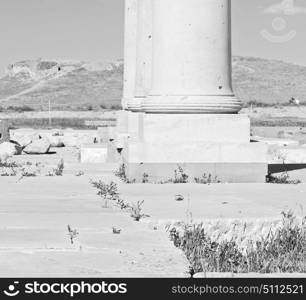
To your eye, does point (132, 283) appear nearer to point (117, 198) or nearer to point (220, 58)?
point (117, 198)

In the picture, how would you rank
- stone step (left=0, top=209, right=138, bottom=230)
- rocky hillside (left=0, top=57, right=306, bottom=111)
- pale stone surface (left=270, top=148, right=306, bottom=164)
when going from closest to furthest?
1. stone step (left=0, top=209, right=138, bottom=230)
2. pale stone surface (left=270, top=148, right=306, bottom=164)
3. rocky hillside (left=0, top=57, right=306, bottom=111)

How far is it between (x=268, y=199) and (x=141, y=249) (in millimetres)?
2935

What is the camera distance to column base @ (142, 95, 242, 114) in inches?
364

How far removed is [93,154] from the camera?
14.9 m

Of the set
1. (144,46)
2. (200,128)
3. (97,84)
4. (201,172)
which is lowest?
A: (201,172)

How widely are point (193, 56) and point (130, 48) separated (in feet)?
22.9

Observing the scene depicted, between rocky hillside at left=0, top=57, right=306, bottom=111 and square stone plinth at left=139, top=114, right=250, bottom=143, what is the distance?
298 feet

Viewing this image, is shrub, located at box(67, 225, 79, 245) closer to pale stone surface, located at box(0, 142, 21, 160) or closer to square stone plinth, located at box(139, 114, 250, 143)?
square stone plinth, located at box(139, 114, 250, 143)

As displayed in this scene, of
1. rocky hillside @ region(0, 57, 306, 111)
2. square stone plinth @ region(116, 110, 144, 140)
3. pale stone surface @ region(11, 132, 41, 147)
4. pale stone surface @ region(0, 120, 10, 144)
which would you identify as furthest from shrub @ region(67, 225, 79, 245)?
rocky hillside @ region(0, 57, 306, 111)

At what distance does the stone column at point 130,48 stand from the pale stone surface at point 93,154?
1331mm

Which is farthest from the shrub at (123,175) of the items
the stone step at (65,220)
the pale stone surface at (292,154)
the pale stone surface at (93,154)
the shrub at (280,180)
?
the pale stone surface at (292,154)

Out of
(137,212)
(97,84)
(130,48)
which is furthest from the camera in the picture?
(97,84)

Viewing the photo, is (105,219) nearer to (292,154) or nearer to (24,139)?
(292,154)

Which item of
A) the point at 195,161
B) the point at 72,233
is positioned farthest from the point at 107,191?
the point at 72,233
